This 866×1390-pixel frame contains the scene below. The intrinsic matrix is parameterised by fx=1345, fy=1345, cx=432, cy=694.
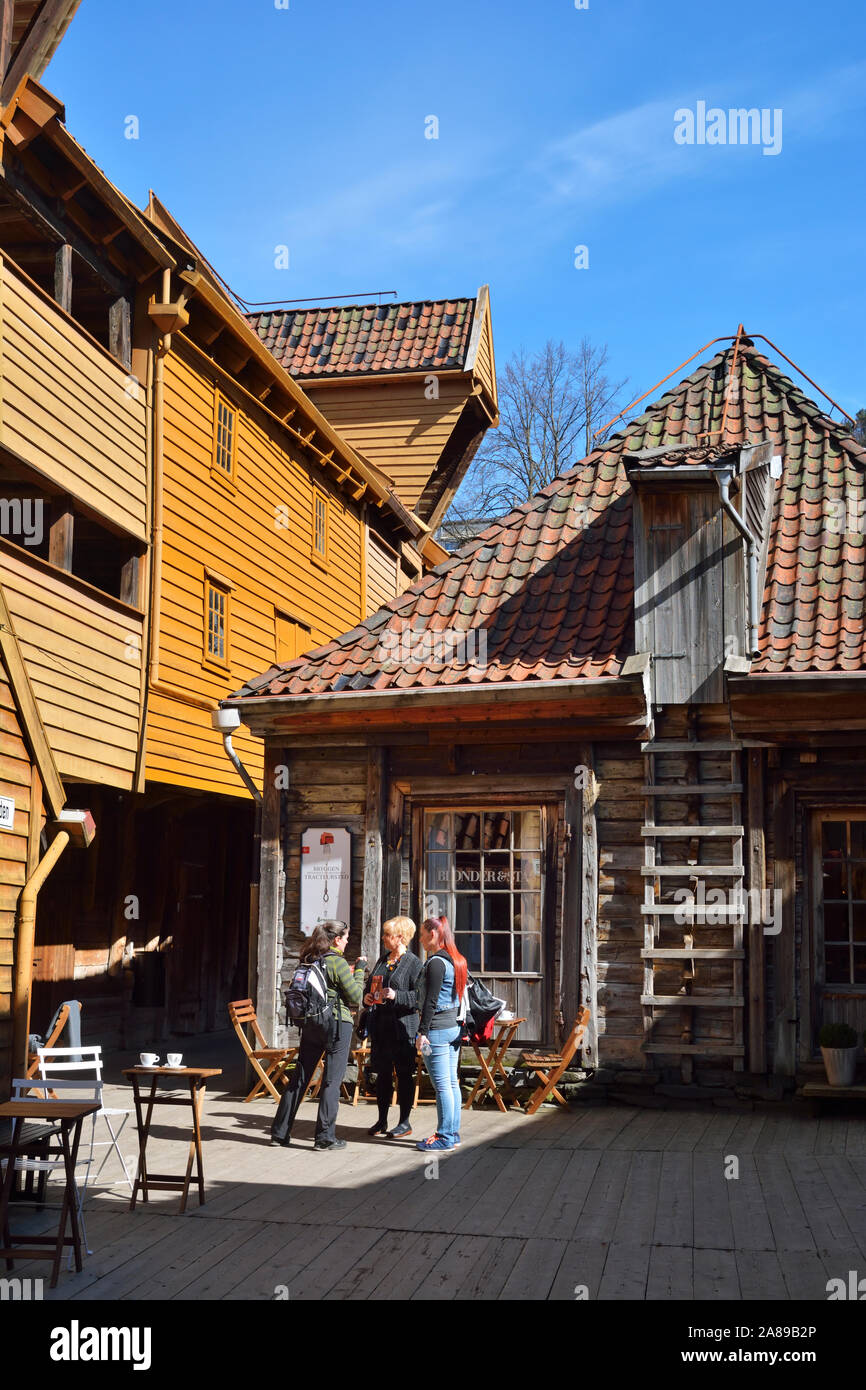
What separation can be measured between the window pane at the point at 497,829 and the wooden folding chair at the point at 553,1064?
164cm

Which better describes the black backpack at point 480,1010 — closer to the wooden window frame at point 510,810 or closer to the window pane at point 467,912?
the wooden window frame at point 510,810

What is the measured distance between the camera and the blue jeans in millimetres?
9117

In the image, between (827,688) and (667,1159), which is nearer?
(667,1159)

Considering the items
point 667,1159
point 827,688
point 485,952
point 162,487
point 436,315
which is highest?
point 436,315

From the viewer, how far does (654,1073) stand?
36.0 ft

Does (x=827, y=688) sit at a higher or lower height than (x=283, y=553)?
lower

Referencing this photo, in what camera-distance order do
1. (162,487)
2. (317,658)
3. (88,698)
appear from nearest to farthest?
(317,658) → (88,698) → (162,487)

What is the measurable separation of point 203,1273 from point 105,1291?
1.61 feet

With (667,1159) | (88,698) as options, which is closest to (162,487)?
(88,698)

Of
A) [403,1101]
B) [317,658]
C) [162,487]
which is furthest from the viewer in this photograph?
[162,487]

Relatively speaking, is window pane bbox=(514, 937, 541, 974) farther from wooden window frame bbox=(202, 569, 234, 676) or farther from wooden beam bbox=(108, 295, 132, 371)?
wooden beam bbox=(108, 295, 132, 371)

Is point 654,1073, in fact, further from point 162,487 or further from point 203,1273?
point 162,487

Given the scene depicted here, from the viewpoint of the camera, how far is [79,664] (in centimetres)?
1331

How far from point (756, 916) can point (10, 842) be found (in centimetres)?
593
